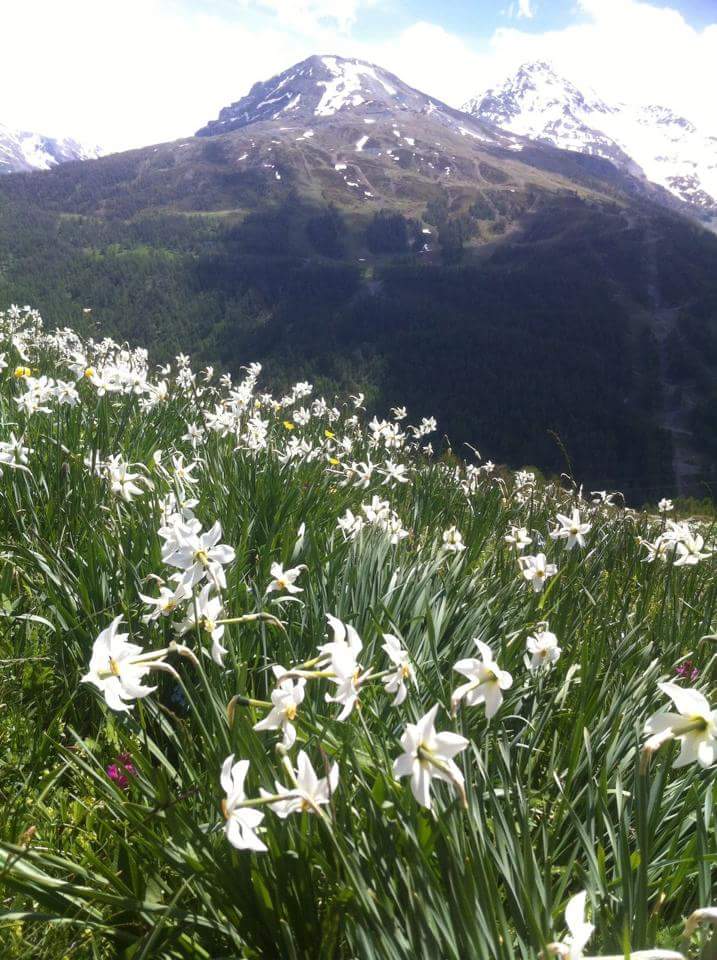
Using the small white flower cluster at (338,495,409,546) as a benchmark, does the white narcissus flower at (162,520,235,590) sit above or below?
above

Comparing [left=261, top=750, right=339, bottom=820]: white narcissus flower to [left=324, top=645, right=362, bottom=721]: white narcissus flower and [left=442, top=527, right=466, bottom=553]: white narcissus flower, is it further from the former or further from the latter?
[left=442, top=527, right=466, bottom=553]: white narcissus flower

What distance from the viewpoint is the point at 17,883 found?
3.97 feet

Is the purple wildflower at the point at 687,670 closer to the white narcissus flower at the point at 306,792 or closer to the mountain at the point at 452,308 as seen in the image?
the white narcissus flower at the point at 306,792

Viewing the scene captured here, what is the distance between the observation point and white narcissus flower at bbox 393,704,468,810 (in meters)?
1.04

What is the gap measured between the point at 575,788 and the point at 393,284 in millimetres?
151718

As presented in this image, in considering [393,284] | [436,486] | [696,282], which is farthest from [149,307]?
[436,486]

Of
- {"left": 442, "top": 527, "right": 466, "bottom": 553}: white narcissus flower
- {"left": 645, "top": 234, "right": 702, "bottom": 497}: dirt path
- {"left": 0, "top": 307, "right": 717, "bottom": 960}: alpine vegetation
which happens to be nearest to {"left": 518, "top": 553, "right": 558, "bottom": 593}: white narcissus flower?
{"left": 0, "top": 307, "right": 717, "bottom": 960}: alpine vegetation

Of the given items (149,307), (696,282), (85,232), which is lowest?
(149,307)

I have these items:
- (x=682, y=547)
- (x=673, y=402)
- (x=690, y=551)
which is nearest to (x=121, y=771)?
(x=682, y=547)

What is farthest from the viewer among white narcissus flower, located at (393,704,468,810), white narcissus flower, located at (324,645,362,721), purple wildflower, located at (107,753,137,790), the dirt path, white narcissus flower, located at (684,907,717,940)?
the dirt path

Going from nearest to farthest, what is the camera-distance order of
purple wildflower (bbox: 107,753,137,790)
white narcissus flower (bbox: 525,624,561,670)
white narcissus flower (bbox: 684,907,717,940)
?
white narcissus flower (bbox: 684,907,717,940) → purple wildflower (bbox: 107,753,137,790) → white narcissus flower (bbox: 525,624,561,670)

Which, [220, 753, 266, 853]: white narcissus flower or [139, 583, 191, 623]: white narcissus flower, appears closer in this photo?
[220, 753, 266, 853]: white narcissus flower

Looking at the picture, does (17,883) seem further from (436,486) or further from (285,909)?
(436,486)

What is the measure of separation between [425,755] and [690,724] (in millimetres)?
499
